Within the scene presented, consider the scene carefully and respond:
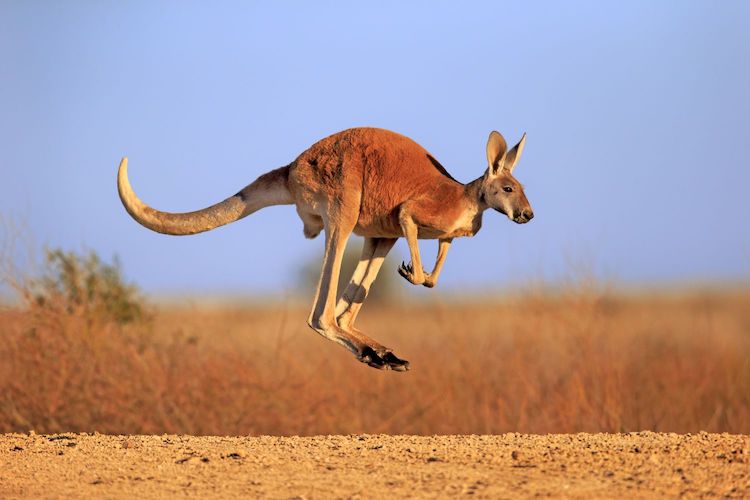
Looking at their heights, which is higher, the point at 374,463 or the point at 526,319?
the point at 526,319

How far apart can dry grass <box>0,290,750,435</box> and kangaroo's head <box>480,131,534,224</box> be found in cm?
467

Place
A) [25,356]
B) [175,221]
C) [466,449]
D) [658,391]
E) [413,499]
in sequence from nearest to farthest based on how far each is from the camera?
1. [413,499]
2. [466,449]
3. [175,221]
4. [25,356]
5. [658,391]

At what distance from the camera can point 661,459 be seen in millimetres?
7555

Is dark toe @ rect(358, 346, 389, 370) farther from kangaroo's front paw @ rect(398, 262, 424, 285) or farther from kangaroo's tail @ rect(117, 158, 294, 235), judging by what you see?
kangaroo's tail @ rect(117, 158, 294, 235)

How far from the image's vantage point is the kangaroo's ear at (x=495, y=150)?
8656mm

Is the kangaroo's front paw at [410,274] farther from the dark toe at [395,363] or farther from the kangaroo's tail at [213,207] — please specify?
the kangaroo's tail at [213,207]

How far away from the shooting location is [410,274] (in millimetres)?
8602

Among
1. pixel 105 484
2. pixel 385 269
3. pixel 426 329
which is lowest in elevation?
pixel 105 484

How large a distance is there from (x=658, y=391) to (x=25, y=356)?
8311 millimetres

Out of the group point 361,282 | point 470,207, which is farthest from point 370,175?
point 361,282

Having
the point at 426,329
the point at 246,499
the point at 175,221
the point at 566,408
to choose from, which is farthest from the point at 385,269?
the point at 246,499

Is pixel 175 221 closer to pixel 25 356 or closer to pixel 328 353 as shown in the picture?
pixel 25 356

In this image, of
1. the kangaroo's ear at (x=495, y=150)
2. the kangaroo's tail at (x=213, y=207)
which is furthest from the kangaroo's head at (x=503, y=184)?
the kangaroo's tail at (x=213, y=207)

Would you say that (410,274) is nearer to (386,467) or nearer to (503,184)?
(503,184)
